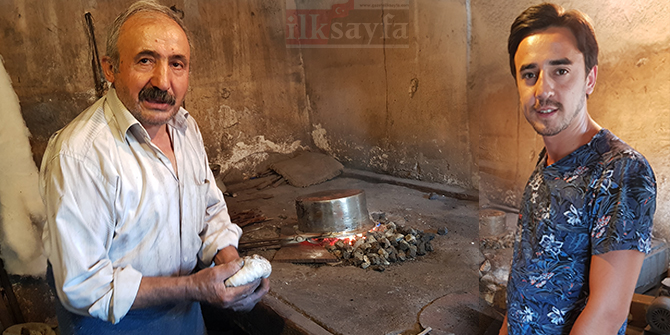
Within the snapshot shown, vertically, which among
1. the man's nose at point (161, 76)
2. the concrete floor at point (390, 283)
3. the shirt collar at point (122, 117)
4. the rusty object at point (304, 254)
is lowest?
the concrete floor at point (390, 283)

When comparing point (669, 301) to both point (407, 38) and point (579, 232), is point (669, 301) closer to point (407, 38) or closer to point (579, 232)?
point (579, 232)

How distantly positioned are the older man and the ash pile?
75.9 inches

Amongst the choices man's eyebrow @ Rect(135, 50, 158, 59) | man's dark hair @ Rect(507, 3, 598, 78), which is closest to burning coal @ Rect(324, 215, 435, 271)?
man's eyebrow @ Rect(135, 50, 158, 59)

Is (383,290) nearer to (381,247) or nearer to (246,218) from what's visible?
(381,247)

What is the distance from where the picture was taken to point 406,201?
5.76 meters

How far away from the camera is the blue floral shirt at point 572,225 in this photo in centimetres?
102

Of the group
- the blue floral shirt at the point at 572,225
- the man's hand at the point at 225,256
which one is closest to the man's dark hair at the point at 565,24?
the blue floral shirt at the point at 572,225

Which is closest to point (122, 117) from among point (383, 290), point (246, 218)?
point (383, 290)

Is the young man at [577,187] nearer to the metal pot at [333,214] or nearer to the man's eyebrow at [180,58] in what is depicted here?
the man's eyebrow at [180,58]

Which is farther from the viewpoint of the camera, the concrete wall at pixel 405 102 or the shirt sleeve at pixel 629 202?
the concrete wall at pixel 405 102

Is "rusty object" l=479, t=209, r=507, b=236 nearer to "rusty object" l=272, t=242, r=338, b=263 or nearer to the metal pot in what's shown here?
"rusty object" l=272, t=242, r=338, b=263

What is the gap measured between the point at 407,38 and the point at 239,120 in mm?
3374

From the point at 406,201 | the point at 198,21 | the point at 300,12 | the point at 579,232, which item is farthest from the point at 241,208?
the point at 579,232

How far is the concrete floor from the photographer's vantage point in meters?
2.93
